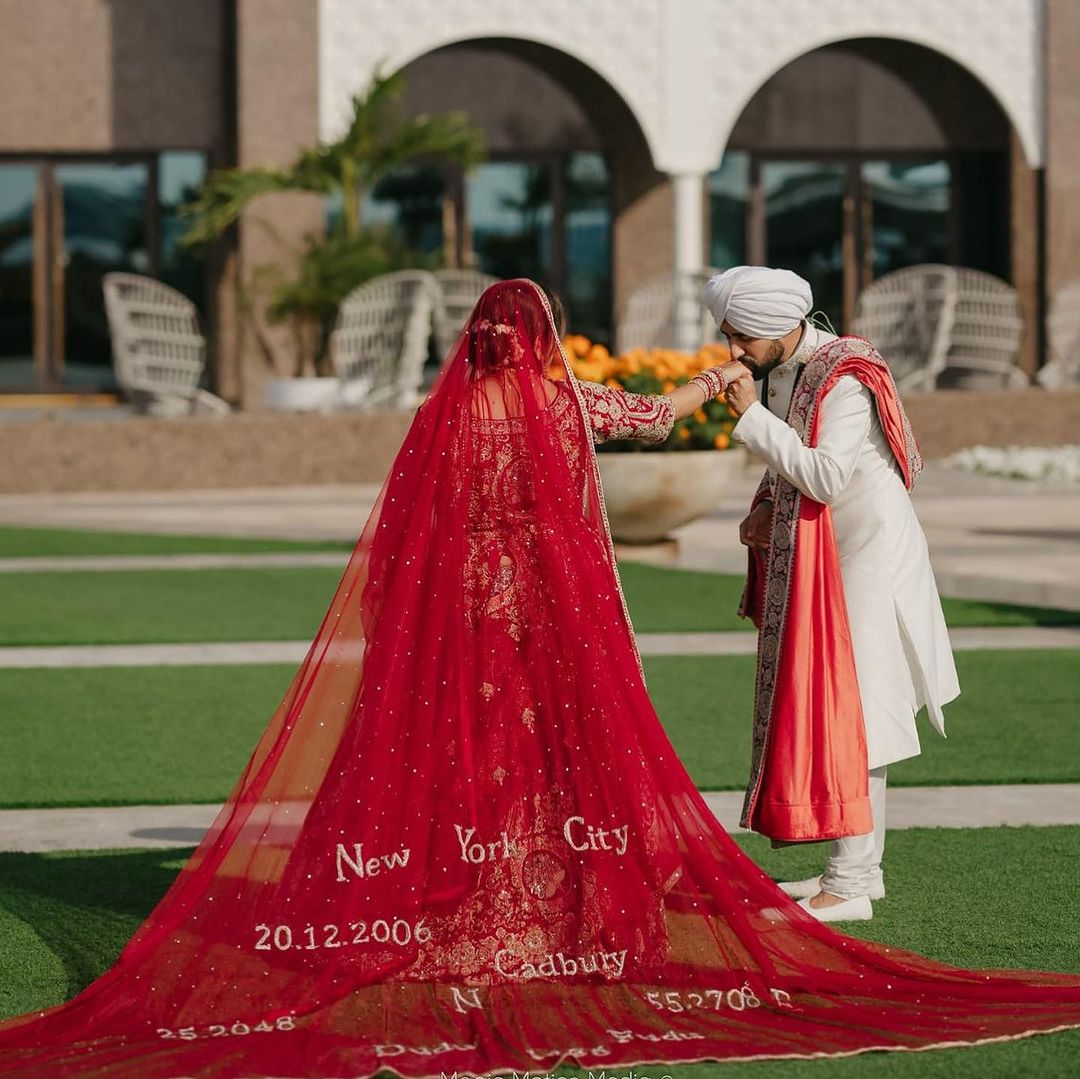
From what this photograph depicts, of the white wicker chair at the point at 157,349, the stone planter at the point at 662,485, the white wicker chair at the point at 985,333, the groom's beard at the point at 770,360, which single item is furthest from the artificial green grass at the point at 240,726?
the white wicker chair at the point at 985,333

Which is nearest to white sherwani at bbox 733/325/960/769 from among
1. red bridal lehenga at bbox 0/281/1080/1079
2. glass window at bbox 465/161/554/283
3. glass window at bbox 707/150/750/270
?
red bridal lehenga at bbox 0/281/1080/1079

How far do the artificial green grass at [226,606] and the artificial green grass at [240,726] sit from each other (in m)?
0.89

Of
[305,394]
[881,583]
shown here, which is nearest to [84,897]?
[881,583]

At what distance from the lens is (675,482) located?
1152 cm

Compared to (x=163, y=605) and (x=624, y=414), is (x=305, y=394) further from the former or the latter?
(x=624, y=414)

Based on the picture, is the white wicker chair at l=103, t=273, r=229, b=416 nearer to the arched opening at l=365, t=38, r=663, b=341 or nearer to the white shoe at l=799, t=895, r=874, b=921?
the arched opening at l=365, t=38, r=663, b=341

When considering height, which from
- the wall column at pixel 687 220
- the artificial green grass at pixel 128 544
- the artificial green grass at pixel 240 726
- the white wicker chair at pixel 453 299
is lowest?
the artificial green grass at pixel 128 544

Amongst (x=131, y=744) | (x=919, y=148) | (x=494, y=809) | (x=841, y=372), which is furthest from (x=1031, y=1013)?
(x=919, y=148)

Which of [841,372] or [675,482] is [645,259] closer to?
[675,482]

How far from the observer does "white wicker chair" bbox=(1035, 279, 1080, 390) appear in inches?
731

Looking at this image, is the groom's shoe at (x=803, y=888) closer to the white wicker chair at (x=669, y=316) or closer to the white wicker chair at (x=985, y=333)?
the white wicker chair at (x=669, y=316)

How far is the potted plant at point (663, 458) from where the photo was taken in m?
11.5

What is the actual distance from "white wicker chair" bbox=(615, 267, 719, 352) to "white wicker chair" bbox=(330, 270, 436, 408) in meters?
2.04

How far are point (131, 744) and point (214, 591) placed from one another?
12.6 feet
